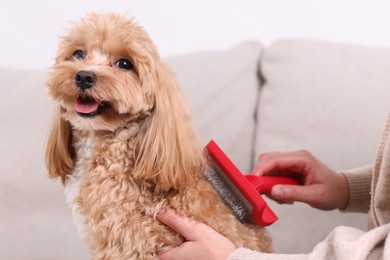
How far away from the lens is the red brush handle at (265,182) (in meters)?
1.12

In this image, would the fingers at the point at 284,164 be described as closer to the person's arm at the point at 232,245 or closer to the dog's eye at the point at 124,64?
the person's arm at the point at 232,245

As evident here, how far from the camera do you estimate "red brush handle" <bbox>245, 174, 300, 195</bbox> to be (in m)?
1.12

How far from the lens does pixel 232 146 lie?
1616 millimetres

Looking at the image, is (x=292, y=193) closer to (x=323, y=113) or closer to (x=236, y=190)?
(x=236, y=190)

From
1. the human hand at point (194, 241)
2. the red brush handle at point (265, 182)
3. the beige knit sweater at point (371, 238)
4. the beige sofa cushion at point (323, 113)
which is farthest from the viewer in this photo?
the beige sofa cushion at point (323, 113)

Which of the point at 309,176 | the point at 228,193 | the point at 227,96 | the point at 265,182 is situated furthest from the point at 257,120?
the point at 228,193

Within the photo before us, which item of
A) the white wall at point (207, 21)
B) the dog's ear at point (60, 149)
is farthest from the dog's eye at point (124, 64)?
the white wall at point (207, 21)

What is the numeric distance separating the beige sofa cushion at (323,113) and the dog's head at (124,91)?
0.63 metres

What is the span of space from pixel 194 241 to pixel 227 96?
28.4 inches

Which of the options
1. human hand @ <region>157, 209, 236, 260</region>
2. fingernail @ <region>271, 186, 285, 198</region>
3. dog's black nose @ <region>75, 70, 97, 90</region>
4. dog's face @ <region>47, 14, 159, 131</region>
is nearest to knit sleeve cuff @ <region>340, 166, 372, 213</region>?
fingernail @ <region>271, 186, 285, 198</region>

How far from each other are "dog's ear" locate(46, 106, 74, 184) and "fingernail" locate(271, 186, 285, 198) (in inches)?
16.3

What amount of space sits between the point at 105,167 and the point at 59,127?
0.12 m

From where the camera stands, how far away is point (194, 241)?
983 mm

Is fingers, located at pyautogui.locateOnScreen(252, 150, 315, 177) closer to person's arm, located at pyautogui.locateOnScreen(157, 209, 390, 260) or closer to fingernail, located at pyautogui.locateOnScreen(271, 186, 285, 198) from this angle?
fingernail, located at pyautogui.locateOnScreen(271, 186, 285, 198)
